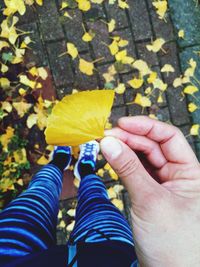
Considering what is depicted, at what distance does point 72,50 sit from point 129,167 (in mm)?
1679

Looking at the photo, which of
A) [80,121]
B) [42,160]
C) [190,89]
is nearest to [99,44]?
[190,89]

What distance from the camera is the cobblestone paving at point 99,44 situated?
295 centimetres

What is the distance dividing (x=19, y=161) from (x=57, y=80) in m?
0.66

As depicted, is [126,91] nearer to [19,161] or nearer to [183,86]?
[183,86]

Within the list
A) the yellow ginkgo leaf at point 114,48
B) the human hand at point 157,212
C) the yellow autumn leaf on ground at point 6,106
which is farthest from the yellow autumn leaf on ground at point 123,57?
the human hand at point 157,212

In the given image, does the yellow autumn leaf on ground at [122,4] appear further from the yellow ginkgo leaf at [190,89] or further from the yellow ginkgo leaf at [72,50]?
the yellow ginkgo leaf at [190,89]

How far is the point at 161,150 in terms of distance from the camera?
189 cm

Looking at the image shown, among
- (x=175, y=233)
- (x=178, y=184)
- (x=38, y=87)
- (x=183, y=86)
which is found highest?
A: (x=38, y=87)

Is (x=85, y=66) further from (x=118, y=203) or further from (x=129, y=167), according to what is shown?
(x=129, y=167)

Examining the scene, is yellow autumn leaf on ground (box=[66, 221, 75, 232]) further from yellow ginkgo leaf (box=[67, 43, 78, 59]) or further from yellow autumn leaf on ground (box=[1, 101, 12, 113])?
yellow ginkgo leaf (box=[67, 43, 78, 59])

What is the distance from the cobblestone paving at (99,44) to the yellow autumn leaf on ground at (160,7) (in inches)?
1.2

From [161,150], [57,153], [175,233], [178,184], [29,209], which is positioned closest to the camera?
[175,233]

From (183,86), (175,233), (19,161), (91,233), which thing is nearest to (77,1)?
(183,86)

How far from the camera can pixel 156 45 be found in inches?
119
